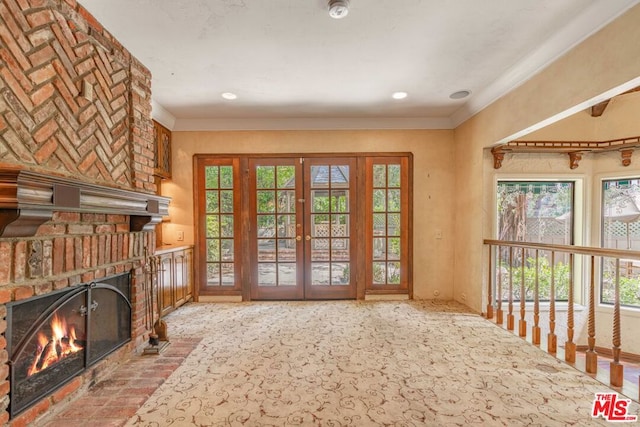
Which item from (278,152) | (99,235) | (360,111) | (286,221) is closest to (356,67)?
(360,111)

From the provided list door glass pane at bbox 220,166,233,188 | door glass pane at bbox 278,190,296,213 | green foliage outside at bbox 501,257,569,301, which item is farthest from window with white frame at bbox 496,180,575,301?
door glass pane at bbox 220,166,233,188

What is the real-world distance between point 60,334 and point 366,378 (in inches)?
82.5

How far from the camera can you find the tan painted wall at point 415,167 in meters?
4.22

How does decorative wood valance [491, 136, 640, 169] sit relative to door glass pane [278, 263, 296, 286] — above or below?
above

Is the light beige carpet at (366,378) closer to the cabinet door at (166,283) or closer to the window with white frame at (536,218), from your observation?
the cabinet door at (166,283)

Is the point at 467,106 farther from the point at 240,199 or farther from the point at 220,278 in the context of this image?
the point at 220,278

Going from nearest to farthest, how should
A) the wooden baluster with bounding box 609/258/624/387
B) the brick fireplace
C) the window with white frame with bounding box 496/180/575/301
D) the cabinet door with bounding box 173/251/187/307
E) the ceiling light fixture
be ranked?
1. the brick fireplace
2. the ceiling light fixture
3. the wooden baluster with bounding box 609/258/624/387
4. the cabinet door with bounding box 173/251/187/307
5. the window with white frame with bounding box 496/180/575/301

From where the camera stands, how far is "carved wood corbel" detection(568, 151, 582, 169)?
12.5ft

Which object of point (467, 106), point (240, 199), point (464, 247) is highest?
point (467, 106)

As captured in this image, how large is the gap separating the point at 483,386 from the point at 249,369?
1768mm

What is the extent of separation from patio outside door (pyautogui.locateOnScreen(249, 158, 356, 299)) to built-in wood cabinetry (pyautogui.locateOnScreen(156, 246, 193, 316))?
35.0 inches

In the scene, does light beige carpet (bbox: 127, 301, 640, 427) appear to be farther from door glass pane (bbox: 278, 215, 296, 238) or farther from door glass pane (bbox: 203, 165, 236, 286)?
door glass pane (bbox: 278, 215, 296, 238)

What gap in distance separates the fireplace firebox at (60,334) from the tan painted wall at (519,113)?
152 inches

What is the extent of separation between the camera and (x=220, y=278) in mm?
4250
